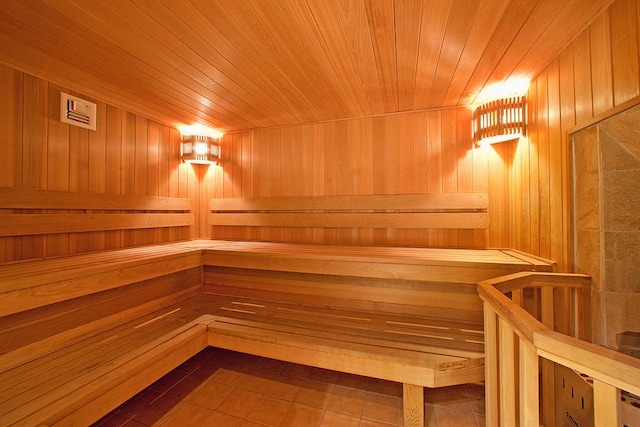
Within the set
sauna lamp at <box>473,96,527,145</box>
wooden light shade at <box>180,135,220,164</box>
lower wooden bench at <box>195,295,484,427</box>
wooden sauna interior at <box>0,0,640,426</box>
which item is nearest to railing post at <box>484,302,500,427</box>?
lower wooden bench at <box>195,295,484,427</box>

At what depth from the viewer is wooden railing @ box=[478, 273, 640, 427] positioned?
26.0 inches

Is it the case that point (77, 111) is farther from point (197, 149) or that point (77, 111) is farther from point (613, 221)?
point (613, 221)

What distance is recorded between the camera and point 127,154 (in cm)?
256

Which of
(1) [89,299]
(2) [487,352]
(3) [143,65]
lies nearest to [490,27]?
(2) [487,352]

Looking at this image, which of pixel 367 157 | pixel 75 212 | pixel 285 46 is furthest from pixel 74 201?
pixel 367 157

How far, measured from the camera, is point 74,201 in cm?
207

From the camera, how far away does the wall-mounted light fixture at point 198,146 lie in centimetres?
307

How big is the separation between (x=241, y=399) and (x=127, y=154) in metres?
2.43

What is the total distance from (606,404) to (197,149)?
3.47 meters

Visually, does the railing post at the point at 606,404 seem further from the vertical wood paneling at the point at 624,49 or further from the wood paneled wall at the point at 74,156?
the wood paneled wall at the point at 74,156

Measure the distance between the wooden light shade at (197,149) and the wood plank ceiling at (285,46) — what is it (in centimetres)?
69

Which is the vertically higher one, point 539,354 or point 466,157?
point 466,157

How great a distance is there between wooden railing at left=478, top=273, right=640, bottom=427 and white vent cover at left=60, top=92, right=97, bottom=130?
10.3 ft

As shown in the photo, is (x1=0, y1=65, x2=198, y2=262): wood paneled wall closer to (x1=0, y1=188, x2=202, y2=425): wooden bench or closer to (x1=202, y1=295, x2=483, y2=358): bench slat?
(x1=0, y1=188, x2=202, y2=425): wooden bench
